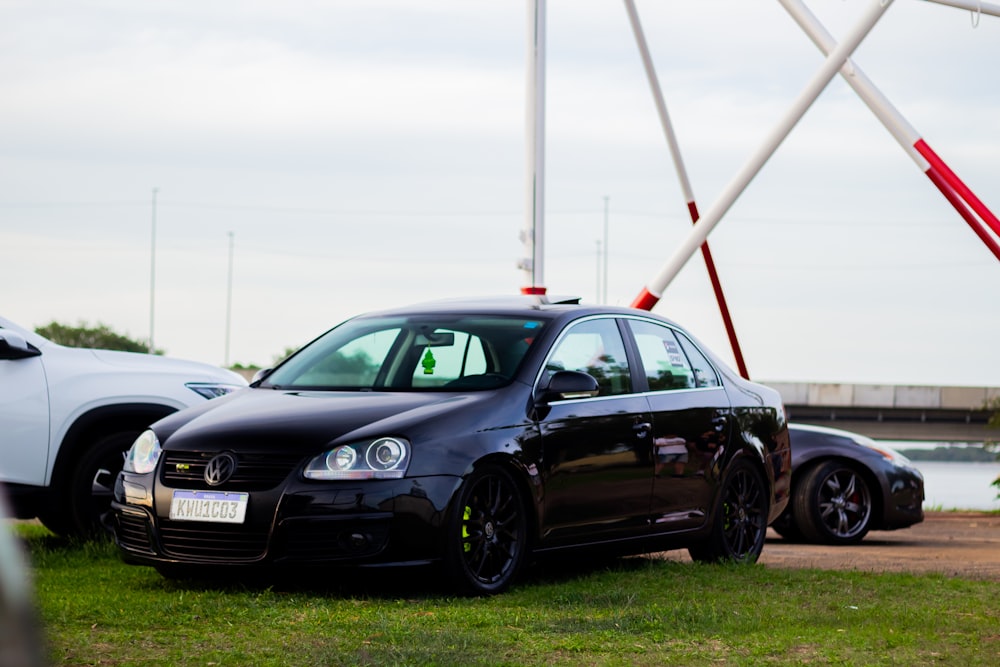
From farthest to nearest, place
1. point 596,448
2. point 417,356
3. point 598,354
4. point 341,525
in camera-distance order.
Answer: point 598,354, point 417,356, point 596,448, point 341,525

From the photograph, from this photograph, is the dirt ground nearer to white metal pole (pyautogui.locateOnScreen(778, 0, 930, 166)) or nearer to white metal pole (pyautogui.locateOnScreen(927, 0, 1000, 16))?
white metal pole (pyautogui.locateOnScreen(778, 0, 930, 166))

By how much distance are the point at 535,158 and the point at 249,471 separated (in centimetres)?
956

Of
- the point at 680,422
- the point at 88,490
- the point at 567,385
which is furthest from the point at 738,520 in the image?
the point at 88,490

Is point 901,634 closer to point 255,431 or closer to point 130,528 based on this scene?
point 255,431

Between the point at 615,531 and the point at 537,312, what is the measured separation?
4.59 feet

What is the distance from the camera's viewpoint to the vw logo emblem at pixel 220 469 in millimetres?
7086

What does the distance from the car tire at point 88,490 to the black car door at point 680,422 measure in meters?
3.70

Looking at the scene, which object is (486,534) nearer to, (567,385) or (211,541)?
(567,385)

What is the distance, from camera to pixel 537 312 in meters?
8.48

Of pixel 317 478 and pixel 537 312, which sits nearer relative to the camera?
pixel 317 478

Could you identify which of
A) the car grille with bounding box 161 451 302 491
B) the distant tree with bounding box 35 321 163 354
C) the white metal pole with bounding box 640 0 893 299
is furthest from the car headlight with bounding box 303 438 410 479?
the distant tree with bounding box 35 321 163 354

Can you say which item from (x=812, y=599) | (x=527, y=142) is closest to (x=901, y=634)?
(x=812, y=599)

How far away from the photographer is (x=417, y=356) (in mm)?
8320

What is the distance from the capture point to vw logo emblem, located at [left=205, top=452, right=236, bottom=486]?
23.2 ft
